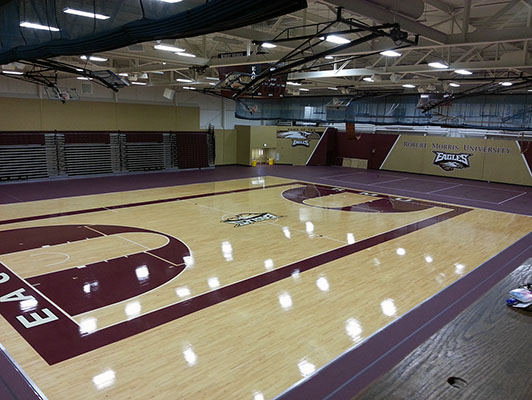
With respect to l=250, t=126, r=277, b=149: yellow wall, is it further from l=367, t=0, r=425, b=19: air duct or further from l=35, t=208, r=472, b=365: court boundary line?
l=367, t=0, r=425, b=19: air duct

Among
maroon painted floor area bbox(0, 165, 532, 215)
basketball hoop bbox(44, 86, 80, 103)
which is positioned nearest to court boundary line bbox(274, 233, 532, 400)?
maroon painted floor area bbox(0, 165, 532, 215)

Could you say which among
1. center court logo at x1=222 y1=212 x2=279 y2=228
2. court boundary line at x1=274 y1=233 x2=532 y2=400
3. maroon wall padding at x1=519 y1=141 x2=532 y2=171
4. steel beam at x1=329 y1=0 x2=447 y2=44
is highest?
steel beam at x1=329 y1=0 x2=447 y2=44

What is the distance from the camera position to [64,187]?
45.9 feet

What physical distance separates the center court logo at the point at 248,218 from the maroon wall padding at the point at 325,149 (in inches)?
486

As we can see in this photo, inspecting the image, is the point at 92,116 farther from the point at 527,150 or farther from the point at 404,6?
the point at 527,150

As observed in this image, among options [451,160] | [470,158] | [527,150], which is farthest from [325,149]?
[527,150]

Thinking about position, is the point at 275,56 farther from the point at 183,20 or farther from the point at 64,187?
the point at 64,187

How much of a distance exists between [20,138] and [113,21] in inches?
498

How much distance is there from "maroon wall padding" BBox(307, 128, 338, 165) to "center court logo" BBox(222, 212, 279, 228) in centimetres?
1233

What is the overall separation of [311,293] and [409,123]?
1804cm

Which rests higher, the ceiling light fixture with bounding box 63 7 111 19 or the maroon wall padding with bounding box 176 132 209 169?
the ceiling light fixture with bounding box 63 7 111 19

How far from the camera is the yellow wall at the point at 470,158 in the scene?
674 inches

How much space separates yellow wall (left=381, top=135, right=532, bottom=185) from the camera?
56.1 ft

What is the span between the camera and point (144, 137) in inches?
719
